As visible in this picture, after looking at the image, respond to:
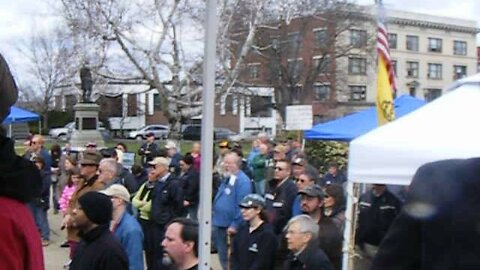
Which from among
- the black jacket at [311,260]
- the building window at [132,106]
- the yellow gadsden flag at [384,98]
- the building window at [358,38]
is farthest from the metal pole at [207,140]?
the building window at [132,106]

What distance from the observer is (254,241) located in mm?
6711

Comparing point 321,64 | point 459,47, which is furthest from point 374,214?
point 459,47

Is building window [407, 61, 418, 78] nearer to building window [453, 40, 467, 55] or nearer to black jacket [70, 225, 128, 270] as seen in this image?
building window [453, 40, 467, 55]

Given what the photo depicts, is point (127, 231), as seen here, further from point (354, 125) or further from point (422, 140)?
point (354, 125)

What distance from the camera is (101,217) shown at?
509 centimetres

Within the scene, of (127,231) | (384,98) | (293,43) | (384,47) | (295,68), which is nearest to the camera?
(127,231)

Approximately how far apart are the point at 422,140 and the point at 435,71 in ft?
289

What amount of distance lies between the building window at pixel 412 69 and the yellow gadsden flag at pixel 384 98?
8117 cm

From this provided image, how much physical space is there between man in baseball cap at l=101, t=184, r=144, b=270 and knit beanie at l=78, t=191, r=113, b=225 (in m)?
0.94

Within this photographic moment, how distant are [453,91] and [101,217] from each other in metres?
2.54

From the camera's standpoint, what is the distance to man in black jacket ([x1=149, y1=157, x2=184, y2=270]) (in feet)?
29.1

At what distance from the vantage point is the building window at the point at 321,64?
5269 centimetres

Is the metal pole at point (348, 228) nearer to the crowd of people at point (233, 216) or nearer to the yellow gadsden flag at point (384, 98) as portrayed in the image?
the crowd of people at point (233, 216)

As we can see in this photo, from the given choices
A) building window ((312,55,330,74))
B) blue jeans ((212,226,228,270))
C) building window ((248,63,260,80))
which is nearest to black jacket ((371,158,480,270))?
blue jeans ((212,226,228,270))
